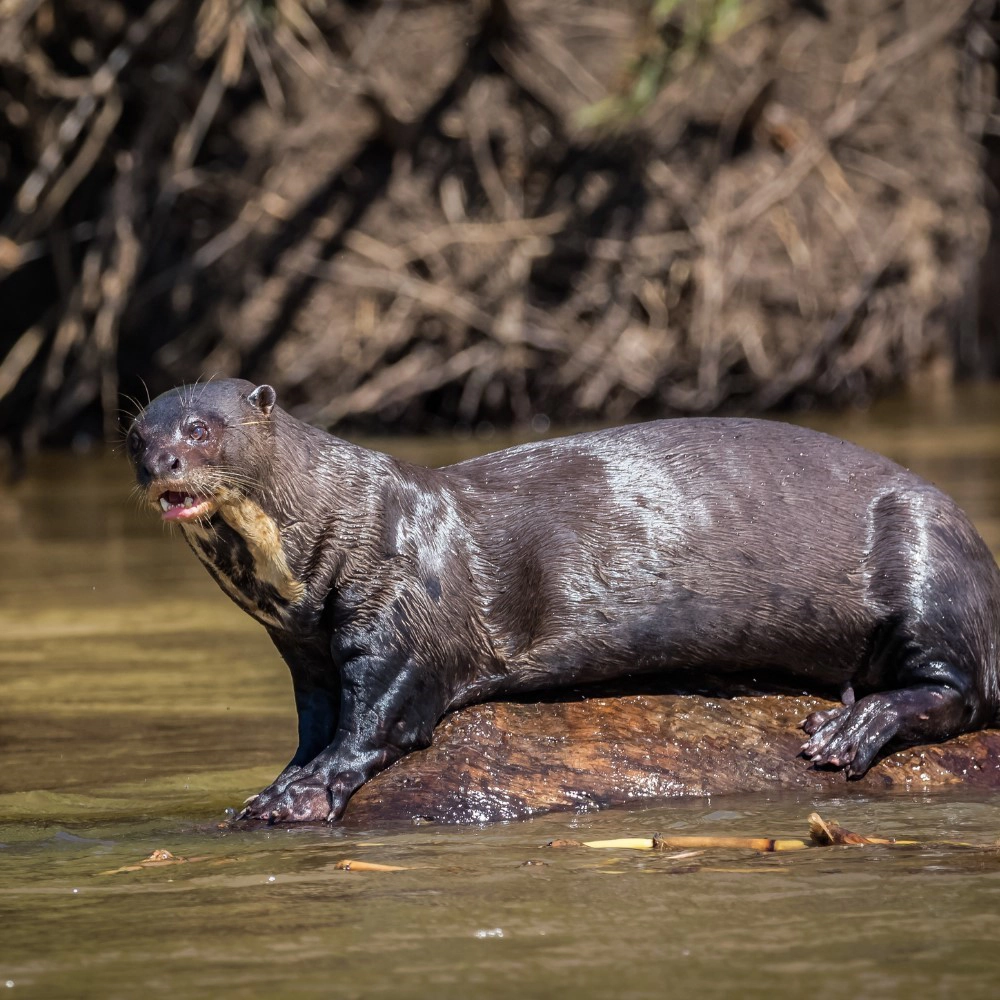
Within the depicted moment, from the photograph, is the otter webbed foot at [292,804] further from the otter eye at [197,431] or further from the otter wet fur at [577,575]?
the otter eye at [197,431]

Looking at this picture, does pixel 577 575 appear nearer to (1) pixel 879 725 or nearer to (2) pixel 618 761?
(2) pixel 618 761

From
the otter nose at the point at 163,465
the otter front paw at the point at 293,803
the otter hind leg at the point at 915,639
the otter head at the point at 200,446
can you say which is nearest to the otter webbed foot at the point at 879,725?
the otter hind leg at the point at 915,639

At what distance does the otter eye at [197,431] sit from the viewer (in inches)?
171

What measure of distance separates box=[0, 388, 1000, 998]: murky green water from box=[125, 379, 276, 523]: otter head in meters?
0.69

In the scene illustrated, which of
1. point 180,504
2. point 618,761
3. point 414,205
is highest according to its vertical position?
point 180,504

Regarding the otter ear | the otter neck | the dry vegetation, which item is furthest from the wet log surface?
the dry vegetation

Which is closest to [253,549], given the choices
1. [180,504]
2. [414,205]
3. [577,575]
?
[180,504]

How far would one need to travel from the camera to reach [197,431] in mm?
4359

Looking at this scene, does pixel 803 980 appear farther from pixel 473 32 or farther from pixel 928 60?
pixel 928 60

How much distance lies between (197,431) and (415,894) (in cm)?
126

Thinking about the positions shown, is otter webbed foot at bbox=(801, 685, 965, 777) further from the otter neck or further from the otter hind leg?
the otter neck

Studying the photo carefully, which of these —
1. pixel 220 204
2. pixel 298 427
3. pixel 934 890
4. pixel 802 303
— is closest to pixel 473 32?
pixel 220 204

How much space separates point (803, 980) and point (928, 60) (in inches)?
492

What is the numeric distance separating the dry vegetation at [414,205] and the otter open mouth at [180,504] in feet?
27.4
